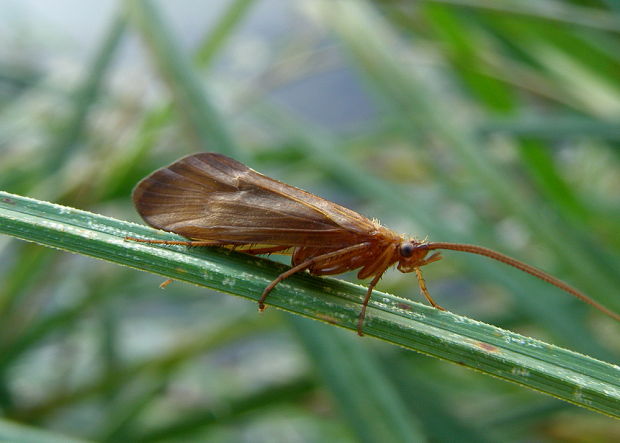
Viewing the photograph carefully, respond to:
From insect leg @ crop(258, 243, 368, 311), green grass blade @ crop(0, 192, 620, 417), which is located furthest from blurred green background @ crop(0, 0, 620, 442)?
green grass blade @ crop(0, 192, 620, 417)

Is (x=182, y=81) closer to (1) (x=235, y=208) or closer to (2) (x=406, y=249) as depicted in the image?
(1) (x=235, y=208)

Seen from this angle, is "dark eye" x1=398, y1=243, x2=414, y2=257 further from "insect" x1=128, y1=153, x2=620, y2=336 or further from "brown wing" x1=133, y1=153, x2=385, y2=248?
"brown wing" x1=133, y1=153, x2=385, y2=248

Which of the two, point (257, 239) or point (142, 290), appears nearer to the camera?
point (257, 239)

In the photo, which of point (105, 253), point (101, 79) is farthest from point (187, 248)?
point (101, 79)

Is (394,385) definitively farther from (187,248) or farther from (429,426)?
(187,248)

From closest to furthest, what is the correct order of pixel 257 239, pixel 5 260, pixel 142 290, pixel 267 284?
pixel 267 284 → pixel 257 239 → pixel 5 260 → pixel 142 290

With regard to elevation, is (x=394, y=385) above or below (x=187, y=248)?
below

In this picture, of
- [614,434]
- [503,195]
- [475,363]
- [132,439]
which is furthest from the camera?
[614,434]
